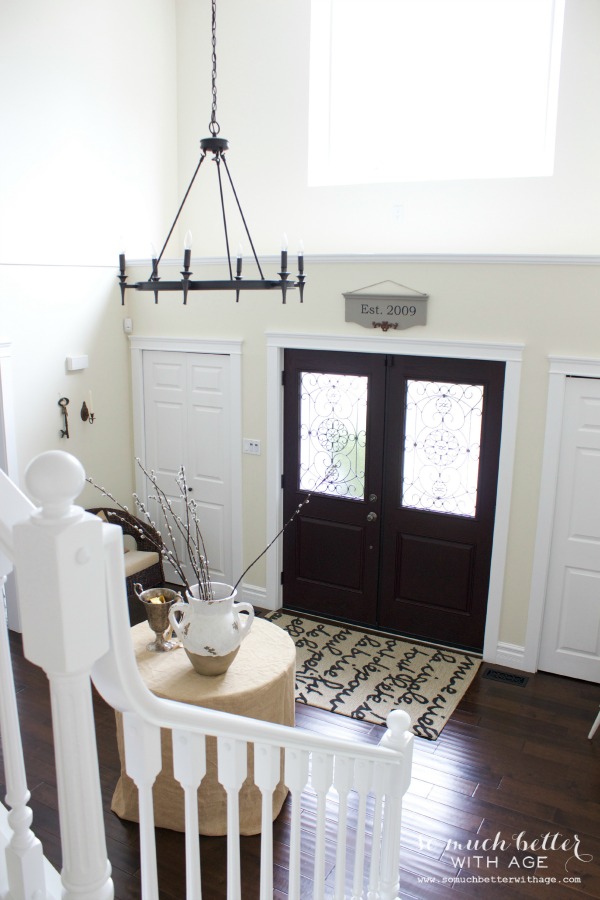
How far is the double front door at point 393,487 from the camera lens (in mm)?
5051

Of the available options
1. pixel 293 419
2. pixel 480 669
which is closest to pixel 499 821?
pixel 480 669

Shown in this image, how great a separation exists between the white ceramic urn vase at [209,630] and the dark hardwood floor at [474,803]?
883mm

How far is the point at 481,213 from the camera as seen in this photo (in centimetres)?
554

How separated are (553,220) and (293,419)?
2413 millimetres

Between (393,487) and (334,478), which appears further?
(334,478)

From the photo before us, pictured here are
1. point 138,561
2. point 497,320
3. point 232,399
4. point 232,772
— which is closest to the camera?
point 232,772

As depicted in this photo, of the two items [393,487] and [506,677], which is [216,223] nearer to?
[393,487]

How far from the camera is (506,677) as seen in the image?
16.4 feet

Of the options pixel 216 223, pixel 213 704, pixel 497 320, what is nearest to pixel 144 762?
pixel 213 704

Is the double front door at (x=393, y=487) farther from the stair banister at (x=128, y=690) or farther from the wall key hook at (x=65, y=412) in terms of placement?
the stair banister at (x=128, y=690)

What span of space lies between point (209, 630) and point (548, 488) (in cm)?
259

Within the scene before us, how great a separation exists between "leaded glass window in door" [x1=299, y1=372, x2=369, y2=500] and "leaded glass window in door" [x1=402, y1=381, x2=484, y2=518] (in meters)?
0.36

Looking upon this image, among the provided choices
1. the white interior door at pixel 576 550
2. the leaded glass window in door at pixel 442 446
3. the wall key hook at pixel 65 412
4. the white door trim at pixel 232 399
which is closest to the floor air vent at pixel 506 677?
the white interior door at pixel 576 550

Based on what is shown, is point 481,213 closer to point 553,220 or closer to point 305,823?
point 553,220
